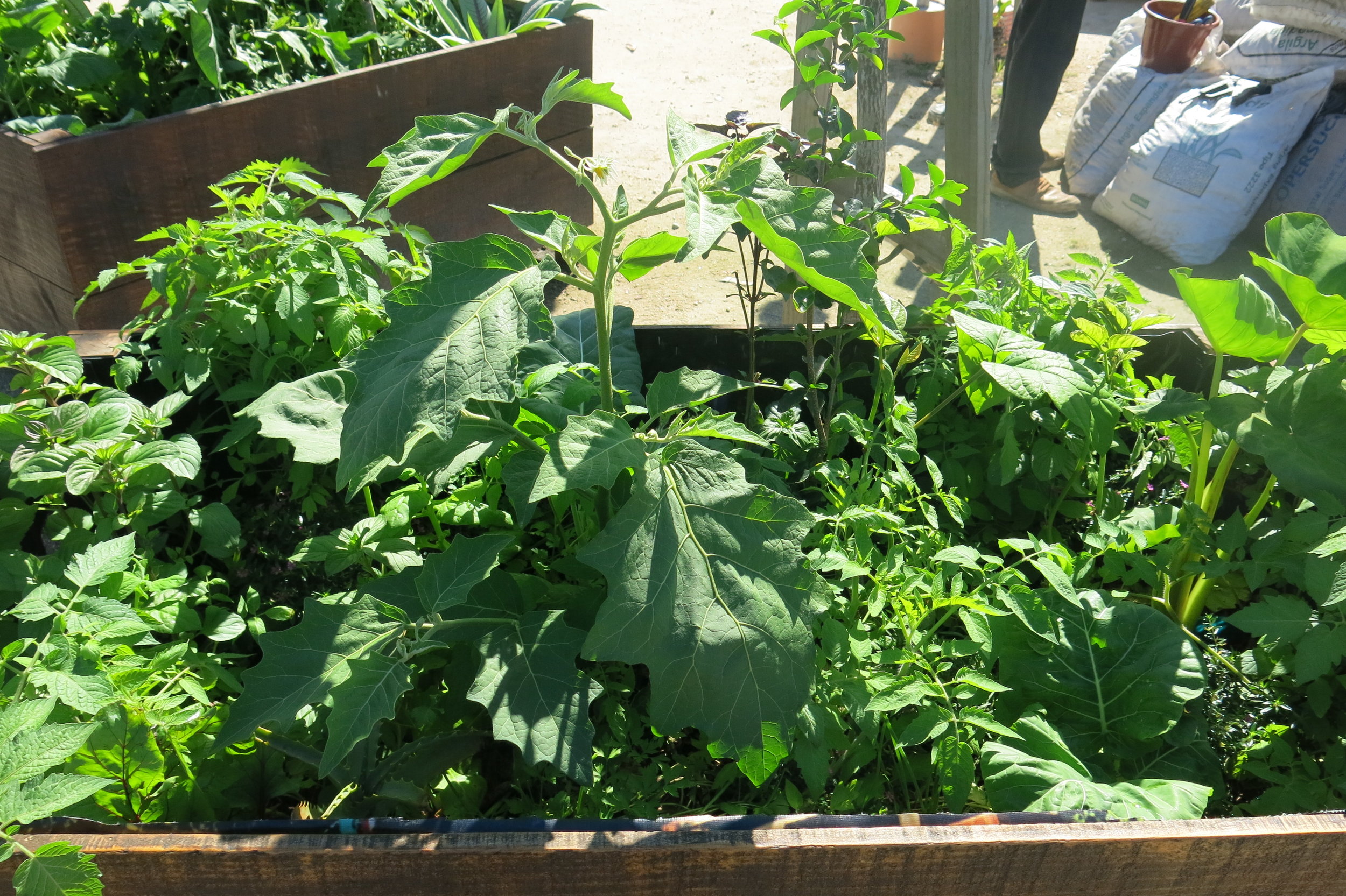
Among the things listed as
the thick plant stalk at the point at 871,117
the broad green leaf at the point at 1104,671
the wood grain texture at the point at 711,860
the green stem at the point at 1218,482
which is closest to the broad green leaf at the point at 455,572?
the wood grain texture at the point at 711,860

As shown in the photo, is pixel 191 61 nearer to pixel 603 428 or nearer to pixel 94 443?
pixel 94 443

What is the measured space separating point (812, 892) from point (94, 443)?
1.13 metres

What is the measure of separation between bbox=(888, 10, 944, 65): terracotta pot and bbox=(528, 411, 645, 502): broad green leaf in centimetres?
578

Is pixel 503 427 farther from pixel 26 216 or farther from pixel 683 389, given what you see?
pixel 26 216

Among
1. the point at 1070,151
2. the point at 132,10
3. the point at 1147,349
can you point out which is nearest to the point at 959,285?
the point at 1147,349

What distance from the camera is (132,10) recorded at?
2.77 metres

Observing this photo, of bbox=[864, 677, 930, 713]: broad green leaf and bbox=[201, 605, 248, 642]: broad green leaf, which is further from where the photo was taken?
bbox=[201, 605, 248, 642]: broad green leaf

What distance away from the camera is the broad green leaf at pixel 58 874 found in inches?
37.3

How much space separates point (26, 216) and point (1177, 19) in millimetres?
4807

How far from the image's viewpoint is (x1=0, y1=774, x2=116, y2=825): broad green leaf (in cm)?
95

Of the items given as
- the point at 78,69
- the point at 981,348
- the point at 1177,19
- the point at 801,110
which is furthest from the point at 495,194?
the point at 1177,19

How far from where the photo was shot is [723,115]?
18.4ft

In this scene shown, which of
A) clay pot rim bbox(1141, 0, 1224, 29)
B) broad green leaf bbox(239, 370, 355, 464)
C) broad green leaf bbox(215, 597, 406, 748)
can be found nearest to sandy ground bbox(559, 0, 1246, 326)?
clay pot rim bbox(1141, 0, 1224, 29)

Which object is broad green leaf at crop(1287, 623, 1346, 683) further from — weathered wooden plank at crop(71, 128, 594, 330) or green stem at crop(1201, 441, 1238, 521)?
weathered wooden plank at crop(71, 128, 594, 330)
